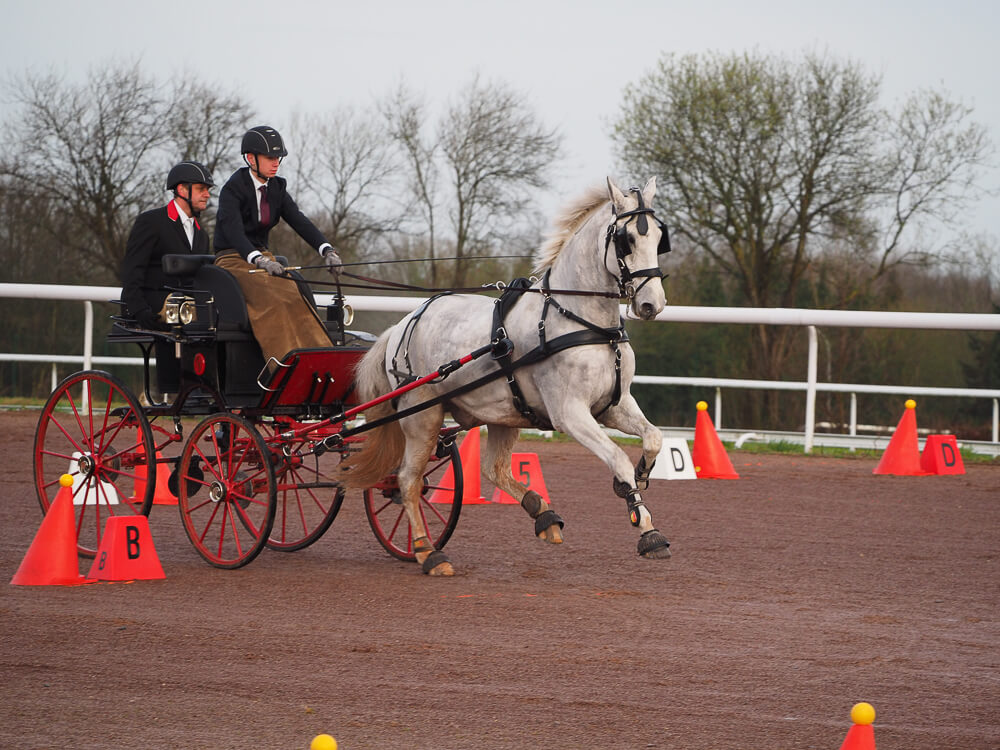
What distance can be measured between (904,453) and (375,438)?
21.3 ft

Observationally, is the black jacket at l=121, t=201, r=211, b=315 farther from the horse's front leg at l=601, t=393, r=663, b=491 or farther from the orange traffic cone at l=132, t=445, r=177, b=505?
the horse's front leg at l=601, t=393, r=663, b=491

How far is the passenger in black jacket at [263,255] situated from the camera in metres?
6.84

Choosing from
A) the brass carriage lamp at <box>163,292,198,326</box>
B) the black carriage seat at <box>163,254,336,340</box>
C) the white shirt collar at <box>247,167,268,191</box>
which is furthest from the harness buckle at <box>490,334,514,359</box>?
the white shirt collar at <box>247,167,268,191</box>

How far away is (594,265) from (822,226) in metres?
20.2

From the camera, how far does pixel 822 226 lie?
25188mm

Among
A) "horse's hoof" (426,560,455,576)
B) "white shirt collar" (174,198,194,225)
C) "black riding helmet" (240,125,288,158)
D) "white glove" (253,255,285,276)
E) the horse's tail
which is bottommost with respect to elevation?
"horse's hoof" (426,560,455,576)

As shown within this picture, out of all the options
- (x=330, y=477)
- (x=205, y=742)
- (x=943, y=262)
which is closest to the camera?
(x=205, y=742)

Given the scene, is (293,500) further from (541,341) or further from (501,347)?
(541,341)

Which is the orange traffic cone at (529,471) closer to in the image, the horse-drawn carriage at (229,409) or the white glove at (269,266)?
the horse-drawn carriage at (229,409)

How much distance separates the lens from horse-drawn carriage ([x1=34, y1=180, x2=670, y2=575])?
6.01 m

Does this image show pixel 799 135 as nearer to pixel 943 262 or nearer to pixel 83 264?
pixel 943 262

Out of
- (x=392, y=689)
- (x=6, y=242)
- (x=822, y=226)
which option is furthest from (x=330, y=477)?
(x=822, y=226)

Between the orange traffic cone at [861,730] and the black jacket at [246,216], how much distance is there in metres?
4.77

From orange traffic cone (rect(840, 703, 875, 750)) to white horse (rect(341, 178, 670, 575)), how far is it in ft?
8.78
